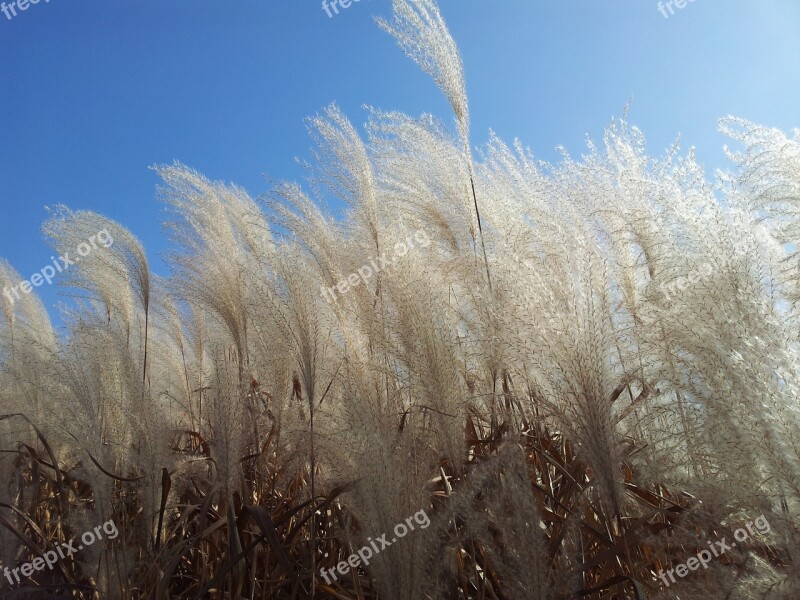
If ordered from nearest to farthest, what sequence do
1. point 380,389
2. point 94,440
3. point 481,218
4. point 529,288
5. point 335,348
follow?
point 529,288
point 94,440
point 380,389
point 335,348
point 481,218

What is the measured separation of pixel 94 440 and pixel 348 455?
37.8 inches

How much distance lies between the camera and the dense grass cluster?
5.18ft

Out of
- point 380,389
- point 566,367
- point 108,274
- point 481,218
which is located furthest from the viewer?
point 108,274

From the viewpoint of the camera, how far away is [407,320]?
202cm

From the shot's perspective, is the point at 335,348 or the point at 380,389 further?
the point at 335,348

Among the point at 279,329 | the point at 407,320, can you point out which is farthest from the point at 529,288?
the point at 279,329

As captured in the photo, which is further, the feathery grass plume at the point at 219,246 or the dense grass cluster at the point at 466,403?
the feathery grass plume at the point at 219,246

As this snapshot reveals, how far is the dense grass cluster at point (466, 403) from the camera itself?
158 cm

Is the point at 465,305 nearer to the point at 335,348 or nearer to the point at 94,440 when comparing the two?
the point at 335,348

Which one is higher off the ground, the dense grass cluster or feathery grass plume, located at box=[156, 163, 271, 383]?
feathery grass plume, located at box=[156, 163, 271, 383]

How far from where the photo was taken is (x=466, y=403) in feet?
7.03

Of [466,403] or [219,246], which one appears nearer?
[466,403]

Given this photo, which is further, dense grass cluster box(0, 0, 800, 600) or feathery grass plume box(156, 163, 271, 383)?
feathery grass plume box(156, 163, 271, 383)

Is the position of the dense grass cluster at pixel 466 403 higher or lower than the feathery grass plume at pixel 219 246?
lower
